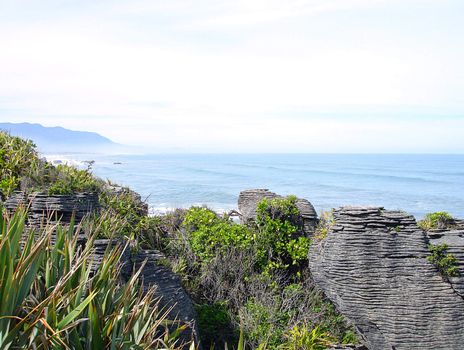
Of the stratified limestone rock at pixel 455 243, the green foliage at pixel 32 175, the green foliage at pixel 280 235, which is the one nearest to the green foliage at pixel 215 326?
the green foliage at pixel 280 235

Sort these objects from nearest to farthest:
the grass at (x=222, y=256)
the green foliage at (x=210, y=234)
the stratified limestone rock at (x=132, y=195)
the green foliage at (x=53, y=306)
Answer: the green foliage at (x=53, y=306)
the grass at (x=222, y=256)
the stratified limestone rock at (x=132, y=195)
the green foliage at (x=210, y=234)

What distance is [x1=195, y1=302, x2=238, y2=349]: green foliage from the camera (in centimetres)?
1069

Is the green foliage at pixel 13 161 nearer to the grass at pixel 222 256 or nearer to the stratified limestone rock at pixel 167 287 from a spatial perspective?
the grass at pixel 222 256

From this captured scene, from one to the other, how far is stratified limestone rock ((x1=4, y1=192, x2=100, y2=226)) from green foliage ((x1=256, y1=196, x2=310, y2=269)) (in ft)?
17.6

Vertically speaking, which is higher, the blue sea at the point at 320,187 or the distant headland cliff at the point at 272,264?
the distant headland cliff at the point at 272,264

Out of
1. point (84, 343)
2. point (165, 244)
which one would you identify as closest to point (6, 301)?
point (84, 343)

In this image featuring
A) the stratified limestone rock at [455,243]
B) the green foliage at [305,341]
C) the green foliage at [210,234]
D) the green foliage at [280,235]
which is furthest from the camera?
the green foliage at [280,235]

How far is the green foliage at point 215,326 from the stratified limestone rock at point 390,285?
246 centimetres

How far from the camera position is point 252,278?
12281mm

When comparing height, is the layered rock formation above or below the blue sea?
above

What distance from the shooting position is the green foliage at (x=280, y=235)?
42.0 feet

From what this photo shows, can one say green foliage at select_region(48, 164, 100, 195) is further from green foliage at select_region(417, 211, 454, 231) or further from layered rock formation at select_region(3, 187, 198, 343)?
green foliage at select_region(417, 211, 454, 231)

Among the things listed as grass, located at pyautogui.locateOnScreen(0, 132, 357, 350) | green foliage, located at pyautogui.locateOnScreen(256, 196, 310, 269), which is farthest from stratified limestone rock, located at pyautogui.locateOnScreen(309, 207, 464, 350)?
green foliage, located at pyautogui.locateOnScreen(256, 196, 310, 269)

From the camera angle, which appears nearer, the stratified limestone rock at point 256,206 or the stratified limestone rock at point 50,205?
the stratified limestone rock at point 50,205
